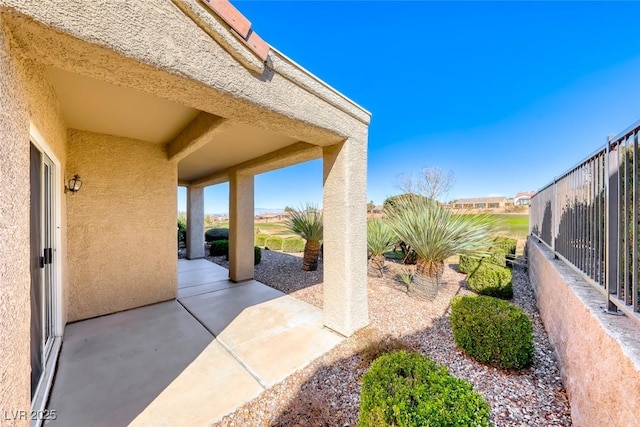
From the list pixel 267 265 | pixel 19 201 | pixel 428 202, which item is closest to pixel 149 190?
pixel 19 201

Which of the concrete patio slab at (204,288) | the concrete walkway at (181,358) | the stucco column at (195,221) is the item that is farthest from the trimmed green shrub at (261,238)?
the concrete walkway at (181,358)

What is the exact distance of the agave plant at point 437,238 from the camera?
4742 mm

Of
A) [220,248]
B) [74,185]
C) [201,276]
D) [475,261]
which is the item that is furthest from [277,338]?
[220,248]

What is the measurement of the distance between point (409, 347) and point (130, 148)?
6252 millimetres

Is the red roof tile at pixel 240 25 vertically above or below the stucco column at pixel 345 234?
above

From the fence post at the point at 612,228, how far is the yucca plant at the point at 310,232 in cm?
600

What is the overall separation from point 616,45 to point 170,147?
13.6 m

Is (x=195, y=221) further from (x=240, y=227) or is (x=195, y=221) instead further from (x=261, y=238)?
(x=261, y=238)

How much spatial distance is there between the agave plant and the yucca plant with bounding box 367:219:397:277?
4.07 ft

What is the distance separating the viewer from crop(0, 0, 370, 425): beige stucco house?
1469mm

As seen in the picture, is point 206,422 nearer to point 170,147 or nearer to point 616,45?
point 170,147

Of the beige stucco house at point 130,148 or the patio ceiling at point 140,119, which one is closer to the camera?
the beige stucco house at point 130,148

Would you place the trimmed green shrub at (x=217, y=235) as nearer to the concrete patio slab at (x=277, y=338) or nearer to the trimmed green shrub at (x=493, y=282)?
the concrete patio slab at (x=277, y=338)

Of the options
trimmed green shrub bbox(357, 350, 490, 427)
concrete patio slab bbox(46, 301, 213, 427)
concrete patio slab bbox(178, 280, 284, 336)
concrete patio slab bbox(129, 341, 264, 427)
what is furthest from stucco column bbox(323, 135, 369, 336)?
concrete patio slab bbox(46, 301, 213, 427)
